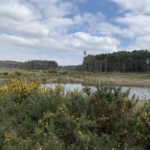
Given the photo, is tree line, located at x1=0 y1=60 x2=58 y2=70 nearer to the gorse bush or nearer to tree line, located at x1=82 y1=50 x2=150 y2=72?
tree line, located at x1=82 y1=50 x2=150 y2=72

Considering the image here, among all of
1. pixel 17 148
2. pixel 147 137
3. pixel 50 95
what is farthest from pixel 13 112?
pixel 147 137

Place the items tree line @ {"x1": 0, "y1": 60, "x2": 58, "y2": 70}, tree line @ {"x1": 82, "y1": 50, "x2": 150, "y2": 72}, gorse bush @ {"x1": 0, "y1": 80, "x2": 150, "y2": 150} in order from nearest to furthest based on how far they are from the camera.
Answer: gorse bush @ {"x1": 0, "y1": 80, "x2": 150, "y2": 150}, tree line @ {"x1": 82, "y1": 50, "x2": 150, "y2": 72}, tree line @ {"x1": 0, "y1": 60, "x2": 58, "y2": 70}

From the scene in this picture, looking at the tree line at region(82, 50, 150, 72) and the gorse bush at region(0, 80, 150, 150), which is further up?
the tree line at region(82, 50, 150, 72)

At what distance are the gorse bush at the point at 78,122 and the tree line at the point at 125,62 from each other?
115537mm

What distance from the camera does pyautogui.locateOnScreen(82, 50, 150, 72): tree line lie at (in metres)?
123

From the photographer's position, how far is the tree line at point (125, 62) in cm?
12319

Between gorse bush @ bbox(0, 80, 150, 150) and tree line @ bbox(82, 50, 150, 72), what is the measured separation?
379ft

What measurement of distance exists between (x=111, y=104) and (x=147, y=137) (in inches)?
37.3

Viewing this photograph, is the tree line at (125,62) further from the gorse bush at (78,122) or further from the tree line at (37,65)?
the gorse bush at (78,122)

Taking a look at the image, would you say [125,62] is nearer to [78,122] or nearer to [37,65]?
[37,65]

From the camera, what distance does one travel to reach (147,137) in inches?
267

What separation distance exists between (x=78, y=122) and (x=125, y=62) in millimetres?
118965

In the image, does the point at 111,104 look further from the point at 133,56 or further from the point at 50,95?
the point at 133,56

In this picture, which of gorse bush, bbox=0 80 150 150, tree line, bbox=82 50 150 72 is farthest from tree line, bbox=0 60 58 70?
gorse bush, bbox=0 80 150 150
